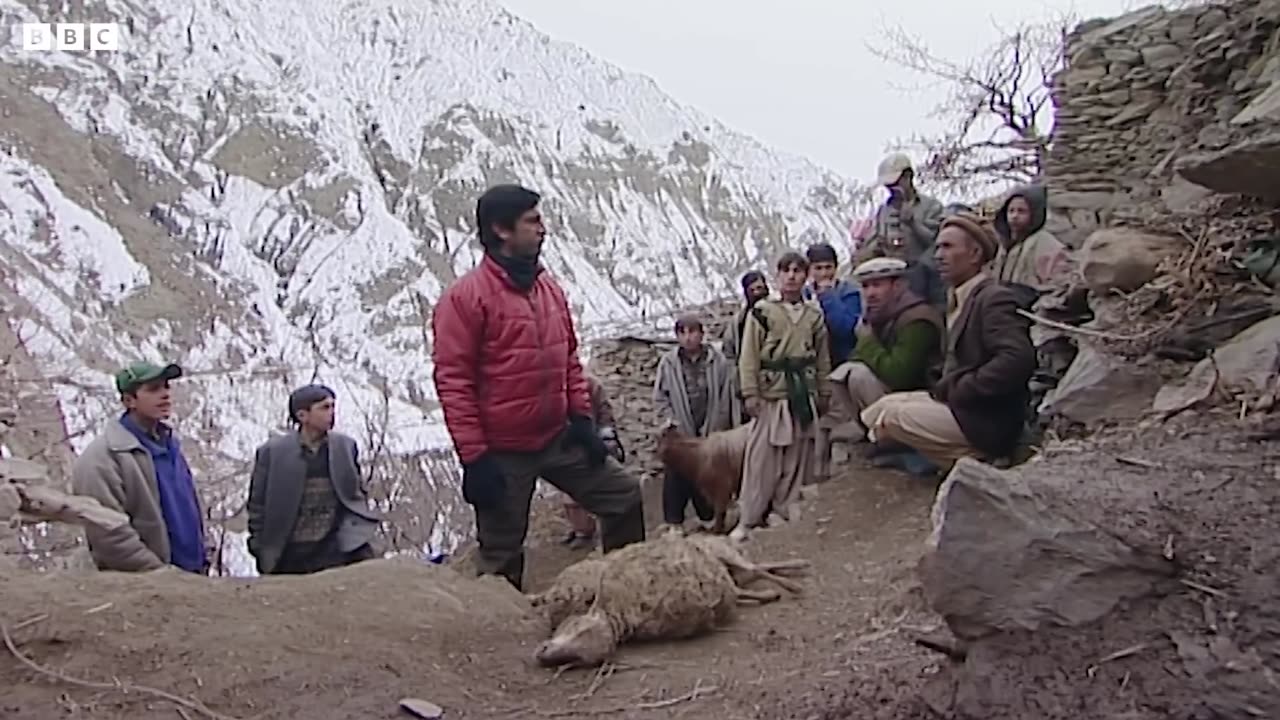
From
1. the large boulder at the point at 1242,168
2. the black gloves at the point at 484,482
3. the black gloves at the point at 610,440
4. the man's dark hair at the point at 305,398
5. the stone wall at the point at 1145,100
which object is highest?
the stone wall at the point at 1145,100

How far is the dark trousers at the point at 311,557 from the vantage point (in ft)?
17.9

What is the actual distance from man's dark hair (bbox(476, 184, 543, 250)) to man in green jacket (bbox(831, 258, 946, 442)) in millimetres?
2097

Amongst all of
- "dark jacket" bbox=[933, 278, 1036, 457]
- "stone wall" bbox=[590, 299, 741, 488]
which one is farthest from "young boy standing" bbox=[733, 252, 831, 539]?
"stone wall" bbox=[590, 299, 741, 488]

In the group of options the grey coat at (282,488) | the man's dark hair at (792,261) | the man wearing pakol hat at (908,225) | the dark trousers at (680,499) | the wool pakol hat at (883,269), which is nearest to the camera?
the grey coat at (282,488)

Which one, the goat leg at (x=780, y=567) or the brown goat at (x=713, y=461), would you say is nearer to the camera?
the goat leg at (x=780, y=567)

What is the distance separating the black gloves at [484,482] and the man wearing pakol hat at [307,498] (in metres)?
1.15

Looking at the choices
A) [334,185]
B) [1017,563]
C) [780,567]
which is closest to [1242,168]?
[1017,563]

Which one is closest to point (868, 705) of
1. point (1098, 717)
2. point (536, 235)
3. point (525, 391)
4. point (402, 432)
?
point (1098, 717)

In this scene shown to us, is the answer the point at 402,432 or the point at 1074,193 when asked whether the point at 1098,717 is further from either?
the point at 402,432

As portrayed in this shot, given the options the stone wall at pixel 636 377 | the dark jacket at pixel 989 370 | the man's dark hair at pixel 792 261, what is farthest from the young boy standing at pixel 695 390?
the stone wall at pixel 636 377

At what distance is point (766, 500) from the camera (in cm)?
698

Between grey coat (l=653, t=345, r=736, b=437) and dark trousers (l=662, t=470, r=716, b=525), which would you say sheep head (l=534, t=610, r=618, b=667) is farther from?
grey coat (l=653, t=345, r=736, b=437)

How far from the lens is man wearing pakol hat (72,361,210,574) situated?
15.8 ft

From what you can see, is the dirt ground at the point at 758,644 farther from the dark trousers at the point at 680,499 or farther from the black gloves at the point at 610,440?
the dark trousers at the point at 680,499
